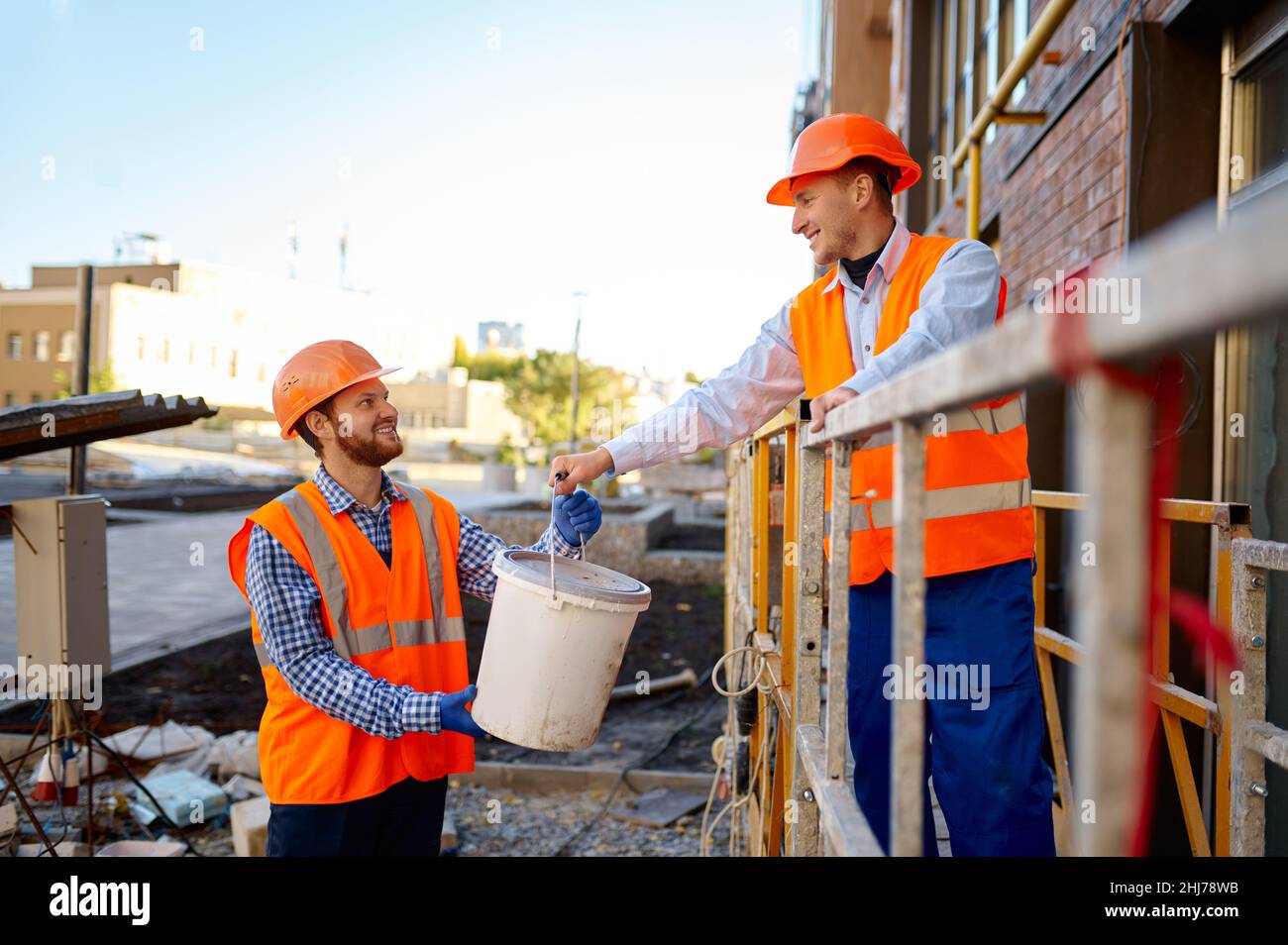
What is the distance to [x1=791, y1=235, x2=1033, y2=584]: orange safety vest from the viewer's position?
7.39 feet

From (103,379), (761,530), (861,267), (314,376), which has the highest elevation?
(103,379)

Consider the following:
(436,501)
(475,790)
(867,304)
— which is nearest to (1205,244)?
(867,304)

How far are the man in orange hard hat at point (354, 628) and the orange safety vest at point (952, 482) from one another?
0.85 meters

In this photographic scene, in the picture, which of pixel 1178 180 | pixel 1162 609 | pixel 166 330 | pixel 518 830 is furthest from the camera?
pixel 166 330

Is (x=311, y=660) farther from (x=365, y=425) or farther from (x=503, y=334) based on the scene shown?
(x=503, y=334)

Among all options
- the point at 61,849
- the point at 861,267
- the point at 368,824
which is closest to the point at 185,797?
the point at 61,849

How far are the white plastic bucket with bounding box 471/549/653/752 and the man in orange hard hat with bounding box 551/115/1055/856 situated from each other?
629 millimetres

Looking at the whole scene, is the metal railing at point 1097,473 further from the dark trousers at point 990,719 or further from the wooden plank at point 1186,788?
the wooden plank at point 1186,788

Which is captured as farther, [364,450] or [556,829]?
[556,829]

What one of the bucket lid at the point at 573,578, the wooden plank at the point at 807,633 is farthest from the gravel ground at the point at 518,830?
the wooden plank at the point at 807,633

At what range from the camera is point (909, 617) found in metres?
1.23

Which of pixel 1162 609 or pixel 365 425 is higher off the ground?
pixel 365 425

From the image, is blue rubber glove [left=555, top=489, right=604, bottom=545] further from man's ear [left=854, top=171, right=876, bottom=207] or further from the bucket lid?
man's ear [left=854, top=171, right=876, bottom=207]

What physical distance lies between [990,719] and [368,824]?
63.1 inches
